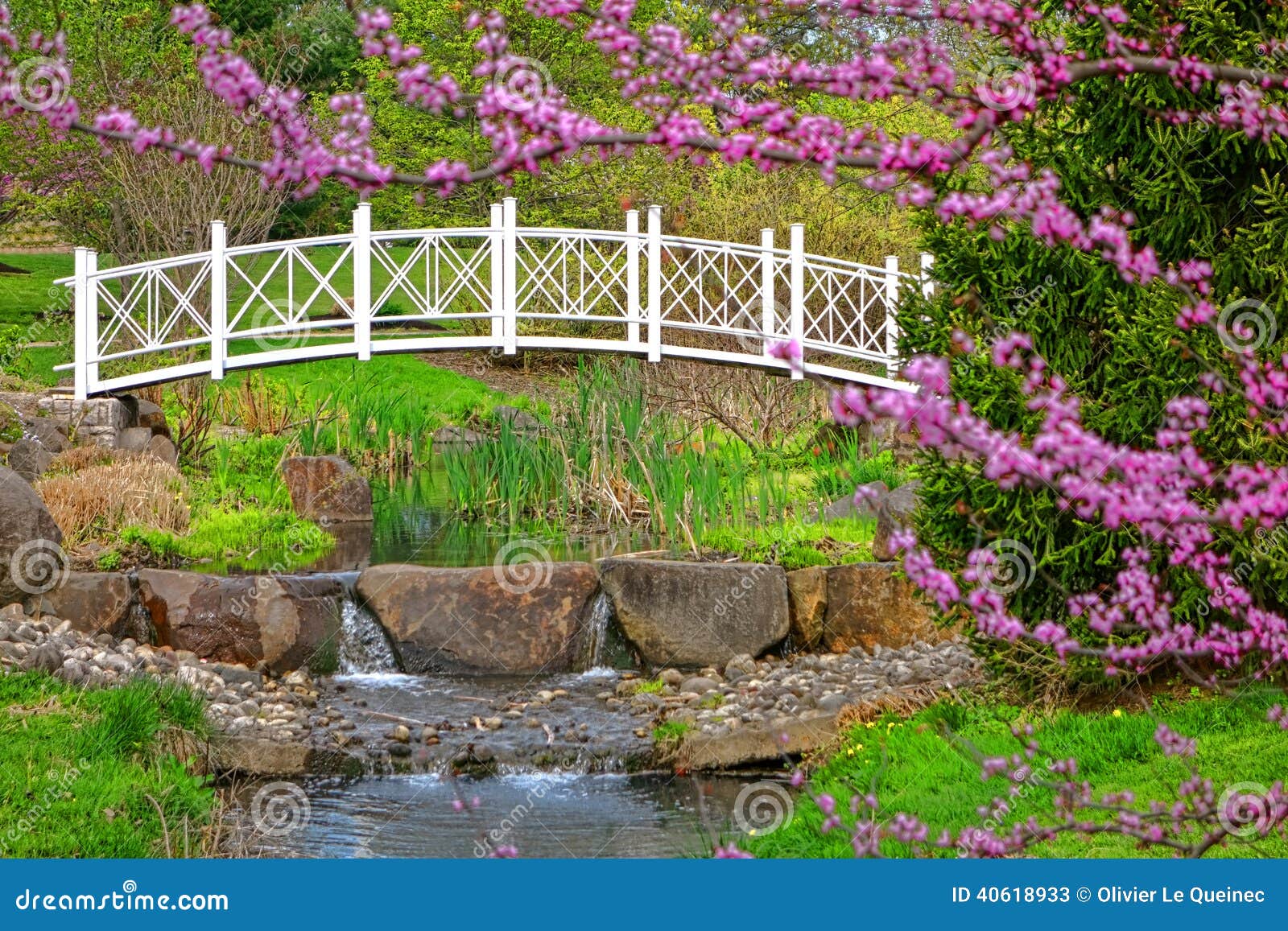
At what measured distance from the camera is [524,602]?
8.48m

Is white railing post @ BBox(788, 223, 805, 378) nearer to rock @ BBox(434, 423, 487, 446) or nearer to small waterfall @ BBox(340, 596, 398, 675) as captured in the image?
rock @ BBox(434, 423, 487, 446)

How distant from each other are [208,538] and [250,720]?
356 centimetres

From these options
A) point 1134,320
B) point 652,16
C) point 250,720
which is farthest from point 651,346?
point 652,16

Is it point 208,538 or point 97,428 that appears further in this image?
point 97,428

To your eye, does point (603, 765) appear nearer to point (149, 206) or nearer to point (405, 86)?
point (405, 86)

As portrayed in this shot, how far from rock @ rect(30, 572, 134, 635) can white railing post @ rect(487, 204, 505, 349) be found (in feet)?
15.2

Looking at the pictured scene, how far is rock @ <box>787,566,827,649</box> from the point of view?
850 centimetres

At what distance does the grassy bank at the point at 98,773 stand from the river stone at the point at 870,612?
12.7 feet

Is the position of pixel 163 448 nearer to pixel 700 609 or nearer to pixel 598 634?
pixel 598 634

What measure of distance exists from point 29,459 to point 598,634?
5140 millimetres

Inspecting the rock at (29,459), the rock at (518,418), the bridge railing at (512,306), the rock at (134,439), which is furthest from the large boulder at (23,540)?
the rock at (518,418)

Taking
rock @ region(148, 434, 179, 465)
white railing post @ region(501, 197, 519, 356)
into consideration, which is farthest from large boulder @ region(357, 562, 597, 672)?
rock @ region(148, 434, 179, 465)

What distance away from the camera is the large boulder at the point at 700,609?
834 centimetres

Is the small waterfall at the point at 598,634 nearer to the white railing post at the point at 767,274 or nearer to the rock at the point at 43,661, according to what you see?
the rock at the point at 43,661
